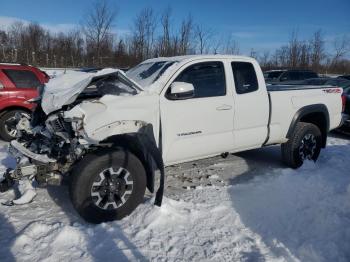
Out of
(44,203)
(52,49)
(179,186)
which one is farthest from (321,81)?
(52,49)

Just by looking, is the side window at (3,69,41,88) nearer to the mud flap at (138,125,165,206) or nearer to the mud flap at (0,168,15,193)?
the mud flap at (0,168,15,193)

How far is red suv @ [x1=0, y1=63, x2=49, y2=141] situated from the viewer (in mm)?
7672

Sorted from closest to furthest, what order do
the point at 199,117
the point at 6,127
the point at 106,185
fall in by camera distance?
the point at 106,185, the point at 199,117, the point at 6,127

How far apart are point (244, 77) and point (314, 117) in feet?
6.46

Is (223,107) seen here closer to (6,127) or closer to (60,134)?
(60,134)

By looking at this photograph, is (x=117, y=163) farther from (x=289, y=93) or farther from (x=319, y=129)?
(x=319, y=129)

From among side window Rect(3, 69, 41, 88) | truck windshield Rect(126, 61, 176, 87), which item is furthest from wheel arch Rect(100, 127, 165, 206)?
side window Rect(3, 69, 41, 88)

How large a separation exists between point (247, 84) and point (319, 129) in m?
2.03

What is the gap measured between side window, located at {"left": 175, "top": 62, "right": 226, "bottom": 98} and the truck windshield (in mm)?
306

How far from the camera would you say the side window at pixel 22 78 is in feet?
25.7

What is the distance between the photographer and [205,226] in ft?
12.8

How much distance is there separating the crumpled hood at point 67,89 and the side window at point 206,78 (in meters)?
0.82

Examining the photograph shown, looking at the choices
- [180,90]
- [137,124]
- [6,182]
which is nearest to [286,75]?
[180,90]

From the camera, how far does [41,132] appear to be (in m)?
4.22
